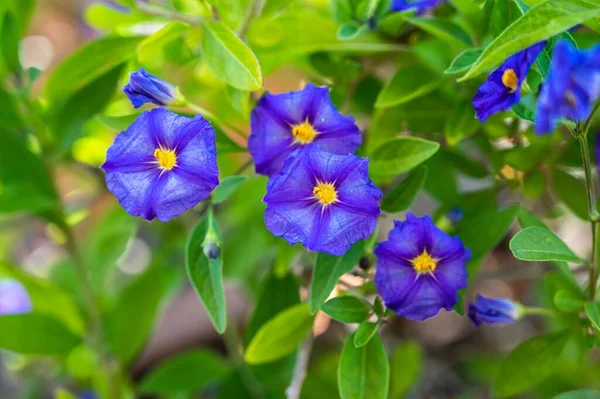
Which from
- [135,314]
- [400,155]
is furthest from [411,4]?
Result: [135,314]

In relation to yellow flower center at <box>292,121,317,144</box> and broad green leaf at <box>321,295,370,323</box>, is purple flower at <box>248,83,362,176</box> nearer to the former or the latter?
yellow flower center at <box>292,121,317,144</box>

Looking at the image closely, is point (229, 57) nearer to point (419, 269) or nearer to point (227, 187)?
point (227, 187)

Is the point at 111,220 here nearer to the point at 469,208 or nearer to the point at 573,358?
the point at 469,208

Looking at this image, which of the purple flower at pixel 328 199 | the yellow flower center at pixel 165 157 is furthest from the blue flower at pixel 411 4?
the yellow flower center at pixel 165 157

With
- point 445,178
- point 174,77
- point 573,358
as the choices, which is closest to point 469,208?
point 445,178

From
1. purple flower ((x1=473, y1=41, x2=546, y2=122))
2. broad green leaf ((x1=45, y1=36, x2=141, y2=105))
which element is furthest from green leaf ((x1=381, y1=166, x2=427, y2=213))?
broad green leaf ((x1=45, y1=36, x2=141, y2=105))

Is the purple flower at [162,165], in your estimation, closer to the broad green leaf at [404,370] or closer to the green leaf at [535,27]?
the green leaf at [535,27]

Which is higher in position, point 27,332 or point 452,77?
point 452,77
